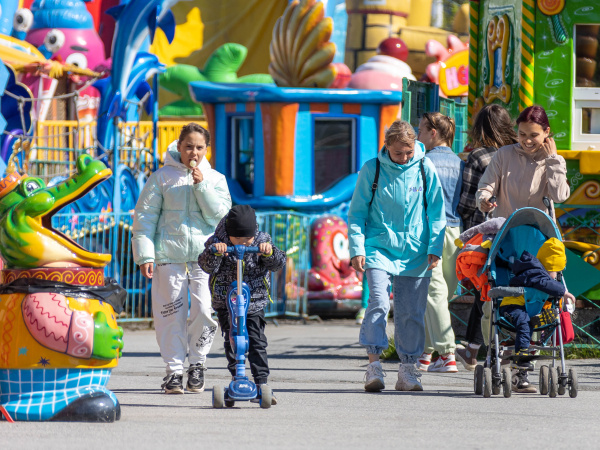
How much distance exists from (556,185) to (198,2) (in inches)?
1351

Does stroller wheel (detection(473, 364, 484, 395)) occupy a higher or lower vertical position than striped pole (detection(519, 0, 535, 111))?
lower

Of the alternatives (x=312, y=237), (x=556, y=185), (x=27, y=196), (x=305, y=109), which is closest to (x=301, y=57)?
(x=305, y=109)

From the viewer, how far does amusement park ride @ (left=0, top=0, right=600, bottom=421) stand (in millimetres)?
6098

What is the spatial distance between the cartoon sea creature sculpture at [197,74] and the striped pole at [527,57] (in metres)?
26.2

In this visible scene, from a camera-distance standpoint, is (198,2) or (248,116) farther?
(198,2)

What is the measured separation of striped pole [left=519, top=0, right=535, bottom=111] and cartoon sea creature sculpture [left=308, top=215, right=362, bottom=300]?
5.61 m

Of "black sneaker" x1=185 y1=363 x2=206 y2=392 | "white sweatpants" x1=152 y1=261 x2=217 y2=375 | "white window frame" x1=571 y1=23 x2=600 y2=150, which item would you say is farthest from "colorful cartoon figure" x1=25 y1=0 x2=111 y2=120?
"black sneaker" x1=185 y1=363 x2=206 y2=392

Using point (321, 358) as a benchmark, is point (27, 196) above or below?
above

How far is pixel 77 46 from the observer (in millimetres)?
28938

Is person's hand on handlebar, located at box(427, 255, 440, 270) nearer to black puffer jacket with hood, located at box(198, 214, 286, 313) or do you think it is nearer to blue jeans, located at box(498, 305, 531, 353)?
blue jeans, located at box(498, 305, 531, 353)

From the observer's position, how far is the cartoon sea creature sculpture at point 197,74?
35.8 metres

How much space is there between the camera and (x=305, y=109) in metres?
15.8

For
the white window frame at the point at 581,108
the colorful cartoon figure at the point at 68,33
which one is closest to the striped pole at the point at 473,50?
the white window frame at the point at 581,108

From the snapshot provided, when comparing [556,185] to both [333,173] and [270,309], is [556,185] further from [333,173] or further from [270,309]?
[333,173]
